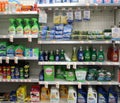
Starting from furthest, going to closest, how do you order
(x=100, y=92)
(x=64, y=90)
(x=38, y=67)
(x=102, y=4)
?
(x=38, y=67) → (x=64, y=90) → (x=100, y=92) → (x=102, y=4)

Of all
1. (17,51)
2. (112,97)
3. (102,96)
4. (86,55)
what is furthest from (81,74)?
(17,51)

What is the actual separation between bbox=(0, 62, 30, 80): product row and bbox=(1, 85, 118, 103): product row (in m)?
0.25

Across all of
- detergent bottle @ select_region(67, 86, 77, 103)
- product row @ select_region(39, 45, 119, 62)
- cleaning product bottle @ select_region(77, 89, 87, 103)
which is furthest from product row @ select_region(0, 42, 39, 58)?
cleaning product bottle @ select_region(77, 89, 87, 103)

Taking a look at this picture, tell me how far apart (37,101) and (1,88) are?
1.00 m

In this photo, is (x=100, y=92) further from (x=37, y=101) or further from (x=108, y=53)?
(x=37, y=101)

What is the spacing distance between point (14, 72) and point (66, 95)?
3.57ft

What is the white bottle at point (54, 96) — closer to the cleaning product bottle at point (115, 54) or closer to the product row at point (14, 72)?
the product row at point (14, 72)

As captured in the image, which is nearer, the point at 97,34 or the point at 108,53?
the point at 97,34

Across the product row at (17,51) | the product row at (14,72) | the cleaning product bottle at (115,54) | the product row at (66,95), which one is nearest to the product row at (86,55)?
the cleaning product bottle at (115,54)

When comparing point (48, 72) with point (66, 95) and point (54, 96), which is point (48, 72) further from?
point (66, 95)

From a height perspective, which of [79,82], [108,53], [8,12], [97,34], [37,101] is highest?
[8,12]

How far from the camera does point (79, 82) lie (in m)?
3.31

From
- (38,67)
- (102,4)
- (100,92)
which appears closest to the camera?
(102,4)

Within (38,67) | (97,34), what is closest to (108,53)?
(97,34)
